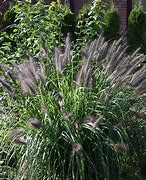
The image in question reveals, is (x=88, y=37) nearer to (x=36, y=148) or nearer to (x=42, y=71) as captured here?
(x=42, y=71)

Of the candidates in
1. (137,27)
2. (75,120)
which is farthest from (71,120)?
(137,27)

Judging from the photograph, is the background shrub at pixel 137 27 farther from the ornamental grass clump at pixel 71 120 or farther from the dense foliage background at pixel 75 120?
the ornamental grass clump at pixel 71 120

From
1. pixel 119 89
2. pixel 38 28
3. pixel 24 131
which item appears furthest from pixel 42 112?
pixel 38 28

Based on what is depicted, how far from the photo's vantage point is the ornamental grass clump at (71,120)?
13.0 feet

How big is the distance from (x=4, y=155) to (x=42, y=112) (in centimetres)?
72

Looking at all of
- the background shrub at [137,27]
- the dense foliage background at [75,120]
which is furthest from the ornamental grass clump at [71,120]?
the background shrub at [137,27]

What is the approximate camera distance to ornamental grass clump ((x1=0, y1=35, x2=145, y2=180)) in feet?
13.0

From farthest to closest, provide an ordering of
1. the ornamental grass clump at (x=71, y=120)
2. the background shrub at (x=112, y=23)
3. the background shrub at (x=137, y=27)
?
1. the background shrub at (x=112, y=23)
2. the background shrub at (x=137, y=27)
3. the ornamental grass clump at (x=71, y=120)

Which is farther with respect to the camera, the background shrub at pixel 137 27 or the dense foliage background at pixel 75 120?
the background shrub at pixel 137 27

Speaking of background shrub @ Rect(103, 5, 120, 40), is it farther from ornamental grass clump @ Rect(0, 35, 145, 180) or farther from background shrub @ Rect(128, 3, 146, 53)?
ornamental grass clump @ Rect(0, 35, 145, 180)

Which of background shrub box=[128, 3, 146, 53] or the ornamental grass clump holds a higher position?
background shrub box=[128, 3, 146, 53]

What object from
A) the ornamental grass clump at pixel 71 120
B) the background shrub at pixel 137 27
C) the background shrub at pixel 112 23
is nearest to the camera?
the ornamental grass clump at pixel 71 120

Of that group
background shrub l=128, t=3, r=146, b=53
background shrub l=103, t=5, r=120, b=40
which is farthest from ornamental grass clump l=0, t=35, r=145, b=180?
background shrub l=103, t=5, r=120, b=40

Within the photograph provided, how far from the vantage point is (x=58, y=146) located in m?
4.05
